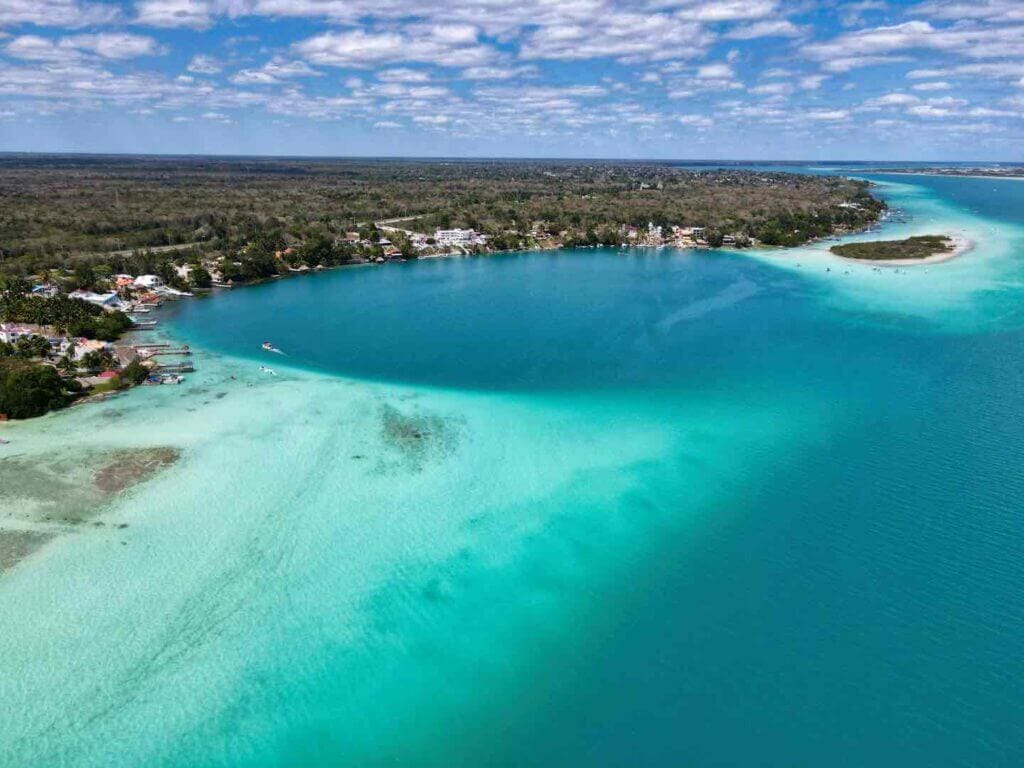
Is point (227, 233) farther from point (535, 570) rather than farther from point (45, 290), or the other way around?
point (535, 570)

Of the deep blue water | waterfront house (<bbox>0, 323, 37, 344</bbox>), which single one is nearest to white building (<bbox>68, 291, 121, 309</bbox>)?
waterfront house (<bbox>0, 323, 37, 344</bbox>)

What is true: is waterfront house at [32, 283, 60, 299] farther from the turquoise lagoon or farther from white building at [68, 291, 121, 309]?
the turquoise lagoon

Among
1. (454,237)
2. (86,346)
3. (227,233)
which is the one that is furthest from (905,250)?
(86,346)

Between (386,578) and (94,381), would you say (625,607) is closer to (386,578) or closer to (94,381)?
(386,578)

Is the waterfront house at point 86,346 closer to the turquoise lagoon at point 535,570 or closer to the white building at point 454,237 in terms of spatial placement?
the turquoise lagoon at point 535,570

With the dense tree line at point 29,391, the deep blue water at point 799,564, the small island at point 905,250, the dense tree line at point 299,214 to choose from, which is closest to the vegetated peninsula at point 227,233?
the dense tree line at point 29,391

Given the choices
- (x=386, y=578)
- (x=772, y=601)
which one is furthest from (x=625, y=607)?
(x=386, y=578)
